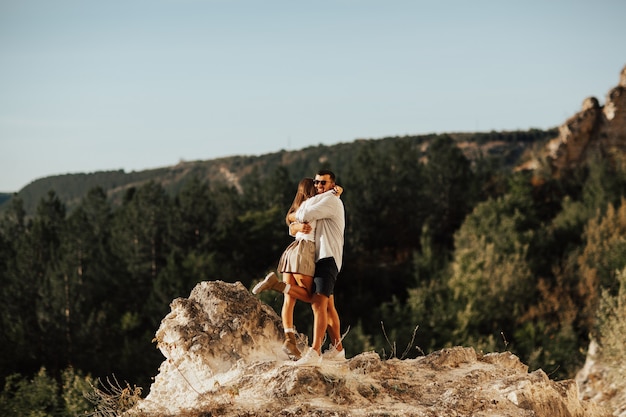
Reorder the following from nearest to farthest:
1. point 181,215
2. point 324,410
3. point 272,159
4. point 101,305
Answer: point 324,410
point 101,305
point 181,215
point 272,159

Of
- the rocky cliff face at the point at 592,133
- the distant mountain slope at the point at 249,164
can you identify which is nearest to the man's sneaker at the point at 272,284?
the rocky cliff face at the point at 592,133

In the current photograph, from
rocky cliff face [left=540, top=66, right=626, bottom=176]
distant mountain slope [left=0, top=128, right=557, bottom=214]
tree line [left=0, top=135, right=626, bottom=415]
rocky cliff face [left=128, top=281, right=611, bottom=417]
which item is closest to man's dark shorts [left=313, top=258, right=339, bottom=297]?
rocky cliff face [left=128, top=281, right=611, bottom=417]

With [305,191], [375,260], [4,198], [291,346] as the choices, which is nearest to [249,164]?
[4,198]

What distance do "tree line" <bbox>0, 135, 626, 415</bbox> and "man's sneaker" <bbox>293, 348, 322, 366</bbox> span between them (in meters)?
32.9

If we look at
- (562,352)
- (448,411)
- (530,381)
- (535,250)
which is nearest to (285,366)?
(448,411)

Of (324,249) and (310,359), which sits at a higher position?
(324,249)

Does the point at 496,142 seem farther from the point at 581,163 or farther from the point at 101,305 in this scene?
the point at 101,305

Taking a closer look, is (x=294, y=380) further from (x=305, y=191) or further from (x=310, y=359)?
(x=305, y=191)

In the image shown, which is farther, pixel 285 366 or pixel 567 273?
pixel 567 273

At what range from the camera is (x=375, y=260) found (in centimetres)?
6962

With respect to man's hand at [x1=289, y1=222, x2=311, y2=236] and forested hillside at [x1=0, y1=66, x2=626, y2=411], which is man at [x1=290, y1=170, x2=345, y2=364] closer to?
man's hand at [x1=289, y1=222, x2=311, y2=236]

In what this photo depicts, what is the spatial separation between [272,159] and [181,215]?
113157 millimetres

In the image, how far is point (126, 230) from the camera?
2458 inches

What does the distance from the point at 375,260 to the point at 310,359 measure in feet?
198
